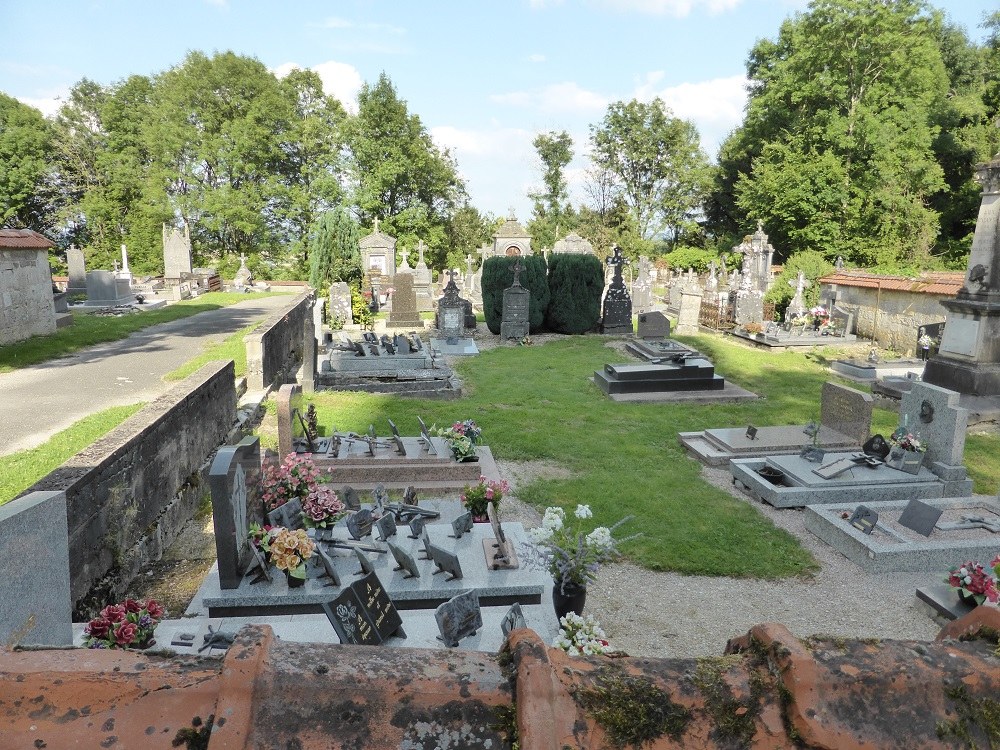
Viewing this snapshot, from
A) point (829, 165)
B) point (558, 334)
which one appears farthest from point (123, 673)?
point (829, 165)

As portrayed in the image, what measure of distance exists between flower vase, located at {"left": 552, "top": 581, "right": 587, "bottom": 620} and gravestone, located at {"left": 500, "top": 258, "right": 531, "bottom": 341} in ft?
52.1

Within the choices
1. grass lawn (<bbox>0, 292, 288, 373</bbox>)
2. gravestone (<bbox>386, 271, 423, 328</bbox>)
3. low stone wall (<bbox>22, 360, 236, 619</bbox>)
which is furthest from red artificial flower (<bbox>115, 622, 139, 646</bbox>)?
gravestone (<bbox>386, 271, 423, 328</bbox>)

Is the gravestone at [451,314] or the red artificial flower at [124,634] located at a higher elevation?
the gravestone at [451,314]

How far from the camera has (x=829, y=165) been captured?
103 ft

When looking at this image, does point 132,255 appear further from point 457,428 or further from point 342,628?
point 342,628

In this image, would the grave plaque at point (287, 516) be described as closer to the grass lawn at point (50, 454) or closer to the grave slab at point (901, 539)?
the grass lawn at point (50, 454)

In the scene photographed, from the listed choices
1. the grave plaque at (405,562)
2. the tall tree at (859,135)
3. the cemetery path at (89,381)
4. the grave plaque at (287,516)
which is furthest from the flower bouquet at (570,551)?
the tall tree at (859,135)

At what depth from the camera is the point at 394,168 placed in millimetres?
45594

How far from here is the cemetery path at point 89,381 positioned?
33.6 ft

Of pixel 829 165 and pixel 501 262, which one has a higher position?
pixel 829 165

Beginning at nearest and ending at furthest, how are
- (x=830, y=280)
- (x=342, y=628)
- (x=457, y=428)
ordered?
(x=342, y=628), (x=457, y=428), (x=830, y=280)

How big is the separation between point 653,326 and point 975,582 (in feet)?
48.3

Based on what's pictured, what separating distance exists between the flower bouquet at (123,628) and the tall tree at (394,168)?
4294 cm

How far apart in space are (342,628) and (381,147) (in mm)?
46167
